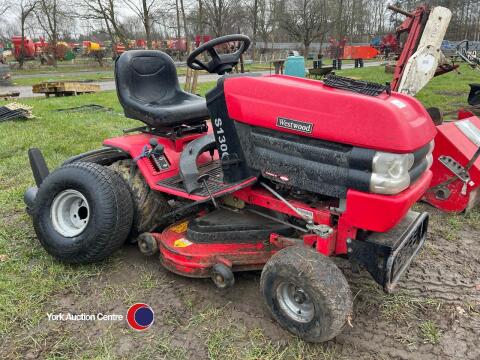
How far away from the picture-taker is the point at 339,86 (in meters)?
2.17

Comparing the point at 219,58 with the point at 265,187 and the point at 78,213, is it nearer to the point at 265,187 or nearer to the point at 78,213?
the point at 265,187

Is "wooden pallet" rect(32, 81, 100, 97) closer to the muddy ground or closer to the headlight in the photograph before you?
the muddy ground

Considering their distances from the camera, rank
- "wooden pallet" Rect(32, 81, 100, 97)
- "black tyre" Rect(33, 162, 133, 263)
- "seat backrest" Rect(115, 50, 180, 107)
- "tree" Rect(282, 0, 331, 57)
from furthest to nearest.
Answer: "tree" Rect(282, 0, 331, 57) → "wooden pallet" Rect(32, 81, 100, 97) → "seat backrest" Rect(115, 50, 180, 107) → "black tyre" Rect(33, 162, 133, 263)

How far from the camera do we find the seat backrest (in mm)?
3146

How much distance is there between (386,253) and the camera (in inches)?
82.2

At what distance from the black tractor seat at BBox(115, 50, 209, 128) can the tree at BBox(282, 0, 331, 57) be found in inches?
1210

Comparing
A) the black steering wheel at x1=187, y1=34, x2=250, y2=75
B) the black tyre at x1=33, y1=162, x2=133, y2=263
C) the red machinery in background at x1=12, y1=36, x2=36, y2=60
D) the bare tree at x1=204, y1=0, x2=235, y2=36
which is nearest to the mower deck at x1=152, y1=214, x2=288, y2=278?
the black tyre at x1=33, y1=162, x2=133, y2=263

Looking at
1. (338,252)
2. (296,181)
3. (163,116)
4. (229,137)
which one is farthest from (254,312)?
(163,116)

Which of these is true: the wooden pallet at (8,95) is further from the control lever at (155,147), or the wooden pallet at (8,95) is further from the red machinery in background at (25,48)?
the red machinery in background at (25,48)

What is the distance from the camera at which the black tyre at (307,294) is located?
78.9 inches

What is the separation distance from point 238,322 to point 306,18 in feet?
108

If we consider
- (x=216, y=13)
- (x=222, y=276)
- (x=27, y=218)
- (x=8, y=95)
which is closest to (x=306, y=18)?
(x=216, y=13)

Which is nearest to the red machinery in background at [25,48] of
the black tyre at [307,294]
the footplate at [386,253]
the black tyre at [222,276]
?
the black tyre at [222,276]

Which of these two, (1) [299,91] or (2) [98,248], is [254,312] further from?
(1) [299,91]
